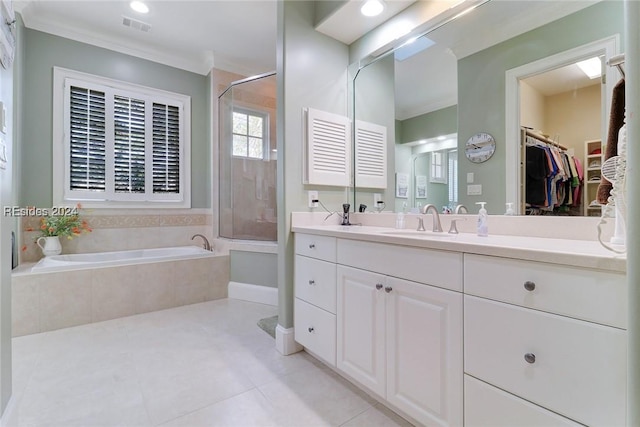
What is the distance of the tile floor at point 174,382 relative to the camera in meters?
1.36

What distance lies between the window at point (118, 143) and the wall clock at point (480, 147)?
10.8ft

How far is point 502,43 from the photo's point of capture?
58.8 inches

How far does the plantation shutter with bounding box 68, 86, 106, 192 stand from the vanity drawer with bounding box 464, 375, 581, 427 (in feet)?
12.4

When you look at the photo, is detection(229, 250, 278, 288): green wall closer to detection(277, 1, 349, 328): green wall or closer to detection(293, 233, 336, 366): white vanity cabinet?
detection(277, 1, 349, 328): green wall

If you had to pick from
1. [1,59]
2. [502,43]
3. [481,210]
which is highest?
[502,43]

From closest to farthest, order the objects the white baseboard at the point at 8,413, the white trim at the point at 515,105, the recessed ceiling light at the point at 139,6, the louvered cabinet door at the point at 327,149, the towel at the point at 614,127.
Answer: the towel at the point at 614,127, the white baseboard at the point at 8,413, the white trim at the point at 515,105, the louvered cabinet door at the point at 327,149, the recessed ceiling light at the point at 139,6

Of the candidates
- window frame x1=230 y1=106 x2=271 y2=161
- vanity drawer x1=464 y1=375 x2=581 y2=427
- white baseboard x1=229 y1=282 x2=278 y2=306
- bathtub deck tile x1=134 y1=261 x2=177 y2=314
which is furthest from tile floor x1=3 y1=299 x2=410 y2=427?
window frame x1=230 y1=106 x2=271 y2=161

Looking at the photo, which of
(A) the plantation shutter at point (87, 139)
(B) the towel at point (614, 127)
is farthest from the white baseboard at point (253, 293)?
(B) the towel at point (614, 127)

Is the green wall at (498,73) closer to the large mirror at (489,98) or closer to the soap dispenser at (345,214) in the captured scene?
the large mirror at (489,98)

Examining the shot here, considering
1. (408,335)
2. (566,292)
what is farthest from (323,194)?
(566,292)

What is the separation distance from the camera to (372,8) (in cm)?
192

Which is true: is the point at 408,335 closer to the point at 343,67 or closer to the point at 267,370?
the point at 267,370

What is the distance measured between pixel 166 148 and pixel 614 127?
3.95 meters

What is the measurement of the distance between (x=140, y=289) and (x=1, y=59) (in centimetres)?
209
